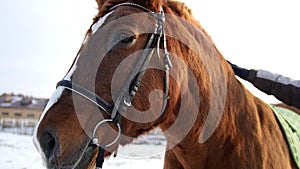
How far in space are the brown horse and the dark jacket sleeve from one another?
0.46 feet

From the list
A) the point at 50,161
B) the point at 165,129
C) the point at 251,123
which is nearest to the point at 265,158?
the point at 251,123

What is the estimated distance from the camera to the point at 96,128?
181 centimetres

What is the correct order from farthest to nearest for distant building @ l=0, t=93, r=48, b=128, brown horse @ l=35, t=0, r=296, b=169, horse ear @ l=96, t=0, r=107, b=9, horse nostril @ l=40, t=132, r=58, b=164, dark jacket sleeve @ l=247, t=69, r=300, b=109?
distant building @ l=0, t=93, r=48, b=128 < dark jacket sleeve @ l=247, t=69, r=300, b=109 < horse ear @ l=96, t=0, r=107, b=9 < brown horse @ l=35, t=0, r=296, b=169 < horse nostril @ l=40, t=132, r=58, b=164

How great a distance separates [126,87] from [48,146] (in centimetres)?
54

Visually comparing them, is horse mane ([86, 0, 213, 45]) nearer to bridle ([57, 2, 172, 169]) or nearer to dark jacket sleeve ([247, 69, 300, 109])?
bridle ([57, 2, 172, 169])

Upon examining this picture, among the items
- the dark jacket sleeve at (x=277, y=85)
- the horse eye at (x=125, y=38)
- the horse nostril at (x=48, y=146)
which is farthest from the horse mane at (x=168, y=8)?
the horse nostril at (x=48, y=146)

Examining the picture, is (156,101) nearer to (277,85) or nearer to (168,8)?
(168,8)

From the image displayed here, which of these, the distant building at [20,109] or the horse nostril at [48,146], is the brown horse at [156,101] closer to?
the horse nostril at [48,146]

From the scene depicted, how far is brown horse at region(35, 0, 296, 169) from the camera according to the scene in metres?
1.76

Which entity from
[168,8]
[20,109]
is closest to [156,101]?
[168,8]

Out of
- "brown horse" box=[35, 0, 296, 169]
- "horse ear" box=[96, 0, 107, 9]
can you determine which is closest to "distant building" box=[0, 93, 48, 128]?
"horse ear" box=[96, 0, 107, 9]

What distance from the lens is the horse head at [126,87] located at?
172 centimetres

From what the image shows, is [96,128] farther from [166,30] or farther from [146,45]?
[166,30]

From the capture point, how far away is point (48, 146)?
5.44 feet
